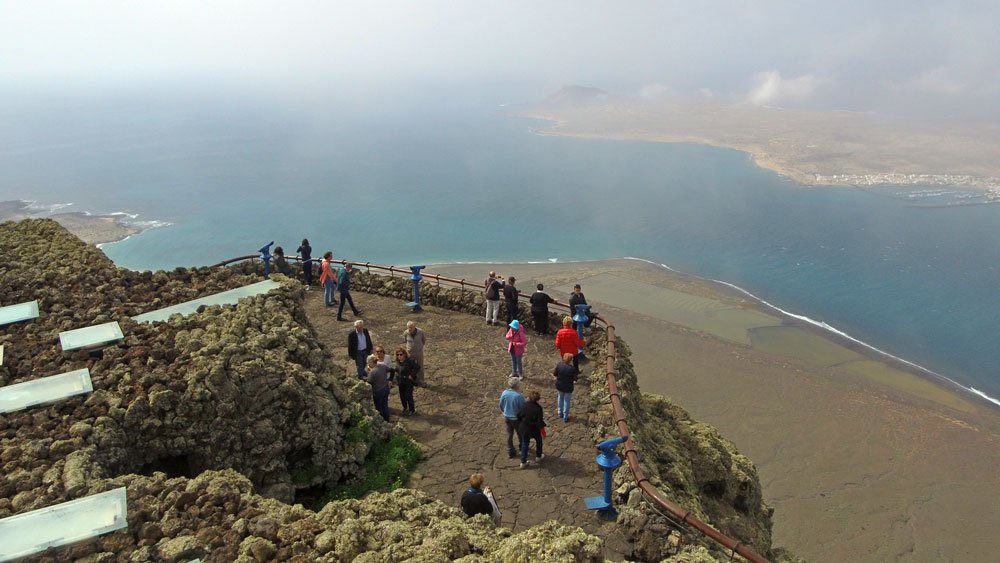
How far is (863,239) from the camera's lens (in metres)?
50.3

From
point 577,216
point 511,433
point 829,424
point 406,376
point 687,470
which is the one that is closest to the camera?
point 511,433

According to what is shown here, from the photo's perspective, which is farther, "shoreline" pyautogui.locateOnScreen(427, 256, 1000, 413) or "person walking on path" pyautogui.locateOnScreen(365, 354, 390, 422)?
"shoreline" pyautogui.locateOnScreen(427, 256, 1000, 413)

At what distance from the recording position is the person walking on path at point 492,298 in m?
14.1

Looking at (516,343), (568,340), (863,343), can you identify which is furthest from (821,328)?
(516,343)

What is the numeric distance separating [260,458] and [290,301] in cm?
320

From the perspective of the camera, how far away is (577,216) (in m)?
59.8

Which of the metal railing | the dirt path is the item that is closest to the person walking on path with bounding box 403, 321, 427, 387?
the dirt path

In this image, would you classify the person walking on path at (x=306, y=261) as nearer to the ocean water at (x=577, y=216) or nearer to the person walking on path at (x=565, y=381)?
the person walking on path at (x=565, y=381)

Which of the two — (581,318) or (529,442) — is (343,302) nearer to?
(581,318)

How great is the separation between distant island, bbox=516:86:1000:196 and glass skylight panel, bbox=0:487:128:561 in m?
74.1

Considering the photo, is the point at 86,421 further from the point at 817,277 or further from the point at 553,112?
the point at 553,112

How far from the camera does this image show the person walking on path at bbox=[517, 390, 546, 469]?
28.9 ft

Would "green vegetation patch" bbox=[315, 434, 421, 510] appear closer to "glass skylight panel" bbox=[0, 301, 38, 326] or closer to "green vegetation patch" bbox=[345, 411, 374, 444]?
"green vegetation patch" bbox=[345, 411, 374, 444]

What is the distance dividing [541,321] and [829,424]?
15.0 metres
